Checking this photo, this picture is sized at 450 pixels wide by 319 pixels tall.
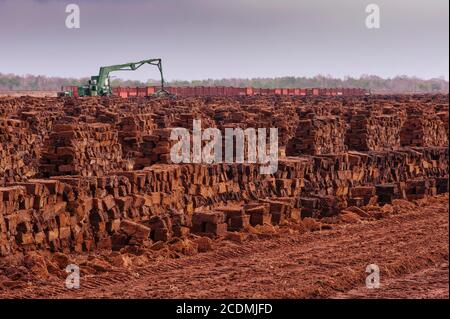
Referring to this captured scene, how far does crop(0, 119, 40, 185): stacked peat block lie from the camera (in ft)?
79.4

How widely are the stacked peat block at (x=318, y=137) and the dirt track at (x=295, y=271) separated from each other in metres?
11.8

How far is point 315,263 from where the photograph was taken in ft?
42.0

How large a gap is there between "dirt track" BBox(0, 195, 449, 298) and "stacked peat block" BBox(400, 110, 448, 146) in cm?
1522

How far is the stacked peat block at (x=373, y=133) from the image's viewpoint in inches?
1249

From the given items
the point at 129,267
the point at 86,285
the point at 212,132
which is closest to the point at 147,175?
the point at 129,267

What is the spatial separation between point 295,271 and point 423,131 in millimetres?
19900

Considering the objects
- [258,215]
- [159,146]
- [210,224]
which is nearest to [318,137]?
[159,146]

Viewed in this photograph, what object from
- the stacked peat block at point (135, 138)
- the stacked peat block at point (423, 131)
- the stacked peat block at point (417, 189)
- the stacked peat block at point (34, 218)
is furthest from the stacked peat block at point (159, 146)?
the stacked peat block at point (423, 131)

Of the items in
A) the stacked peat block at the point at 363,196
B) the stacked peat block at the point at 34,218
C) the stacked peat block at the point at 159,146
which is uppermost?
the stacked peat block at the point at 159,146

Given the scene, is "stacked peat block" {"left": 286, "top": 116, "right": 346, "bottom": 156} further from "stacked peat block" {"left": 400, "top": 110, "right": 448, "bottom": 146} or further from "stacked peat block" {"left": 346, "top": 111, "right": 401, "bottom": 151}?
"stacked peat block" {"left": 400, "top": 110, "right": 448, "bottom": 146}

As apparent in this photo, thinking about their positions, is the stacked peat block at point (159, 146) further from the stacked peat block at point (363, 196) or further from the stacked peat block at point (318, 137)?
the stacked peat block at point (318, 137)

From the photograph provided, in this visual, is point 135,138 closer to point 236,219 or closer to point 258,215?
point 258,215

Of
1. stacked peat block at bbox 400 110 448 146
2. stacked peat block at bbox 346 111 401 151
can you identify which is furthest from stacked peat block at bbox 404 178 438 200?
stacked peat block at bbox 346 111 401 151

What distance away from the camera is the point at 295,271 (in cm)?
1216
